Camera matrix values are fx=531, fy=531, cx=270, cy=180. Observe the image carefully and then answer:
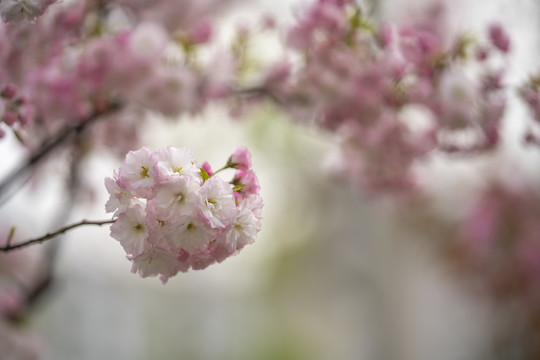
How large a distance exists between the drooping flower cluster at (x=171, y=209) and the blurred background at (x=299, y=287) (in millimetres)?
1612

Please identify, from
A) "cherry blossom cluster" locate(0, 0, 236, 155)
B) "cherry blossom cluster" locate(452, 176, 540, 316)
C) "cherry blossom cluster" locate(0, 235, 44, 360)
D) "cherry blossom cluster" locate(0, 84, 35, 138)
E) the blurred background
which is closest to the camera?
"cherry blossom cluster" locate(0, 84, 35, 138)

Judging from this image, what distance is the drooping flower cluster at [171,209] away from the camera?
507 millimetres

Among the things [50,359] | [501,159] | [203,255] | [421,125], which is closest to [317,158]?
[501,159]

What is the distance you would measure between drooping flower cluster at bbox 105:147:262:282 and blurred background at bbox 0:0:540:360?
1.61 meters

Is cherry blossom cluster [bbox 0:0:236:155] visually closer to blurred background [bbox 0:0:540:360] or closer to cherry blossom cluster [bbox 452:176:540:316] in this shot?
blurred background [bbox 0:0:540:360]

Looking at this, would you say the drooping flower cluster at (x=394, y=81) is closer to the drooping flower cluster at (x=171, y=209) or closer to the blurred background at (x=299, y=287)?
the drooping flower cluster at (x=171, y=209)

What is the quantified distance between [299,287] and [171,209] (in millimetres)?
5243

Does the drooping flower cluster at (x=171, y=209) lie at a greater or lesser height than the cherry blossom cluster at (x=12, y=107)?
lesser

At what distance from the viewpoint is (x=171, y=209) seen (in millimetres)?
509

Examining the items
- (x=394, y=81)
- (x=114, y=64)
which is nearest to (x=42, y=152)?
(x=114, y=64)

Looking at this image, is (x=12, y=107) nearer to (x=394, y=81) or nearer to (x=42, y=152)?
(x=42, y=152)

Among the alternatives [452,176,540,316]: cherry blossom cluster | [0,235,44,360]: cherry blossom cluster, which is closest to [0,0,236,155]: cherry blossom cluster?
[0,235,44,360]: cherry blossom cluster

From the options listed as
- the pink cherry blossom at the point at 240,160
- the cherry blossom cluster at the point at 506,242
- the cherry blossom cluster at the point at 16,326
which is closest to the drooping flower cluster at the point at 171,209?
the pink cherry blossom at the point at 240,160

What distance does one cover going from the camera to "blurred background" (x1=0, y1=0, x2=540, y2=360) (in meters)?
3.47
